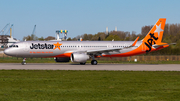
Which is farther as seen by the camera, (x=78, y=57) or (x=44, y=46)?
(x=44, y=46)

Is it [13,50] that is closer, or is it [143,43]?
[13,50]

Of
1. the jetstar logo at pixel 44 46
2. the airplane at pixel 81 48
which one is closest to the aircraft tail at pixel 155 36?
the airplane at pixel 81 48

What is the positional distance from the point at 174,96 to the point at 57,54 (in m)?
31.6

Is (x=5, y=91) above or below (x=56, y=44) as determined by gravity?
below

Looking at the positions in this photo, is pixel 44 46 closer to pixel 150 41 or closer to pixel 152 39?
pixel 150 41

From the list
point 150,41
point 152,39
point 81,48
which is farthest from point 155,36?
point 81,48

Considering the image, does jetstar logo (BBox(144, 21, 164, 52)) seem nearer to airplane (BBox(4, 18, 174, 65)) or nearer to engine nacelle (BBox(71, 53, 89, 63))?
airplane (BBox(4, 18, 174, 65))

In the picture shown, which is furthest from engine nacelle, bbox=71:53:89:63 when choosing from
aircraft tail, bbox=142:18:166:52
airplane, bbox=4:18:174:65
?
aircraft tail, bbox=142:18:166:52

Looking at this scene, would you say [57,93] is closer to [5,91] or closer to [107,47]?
[5,91]

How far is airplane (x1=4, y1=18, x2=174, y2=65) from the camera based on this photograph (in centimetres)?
4203

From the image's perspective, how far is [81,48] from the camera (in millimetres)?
43875

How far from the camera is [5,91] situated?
1388cm

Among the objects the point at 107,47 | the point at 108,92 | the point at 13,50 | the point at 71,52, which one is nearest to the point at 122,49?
the point at 107,47

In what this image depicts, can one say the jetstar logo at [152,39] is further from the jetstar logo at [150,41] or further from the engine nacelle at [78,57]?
the engine nacelle at [78,57]
